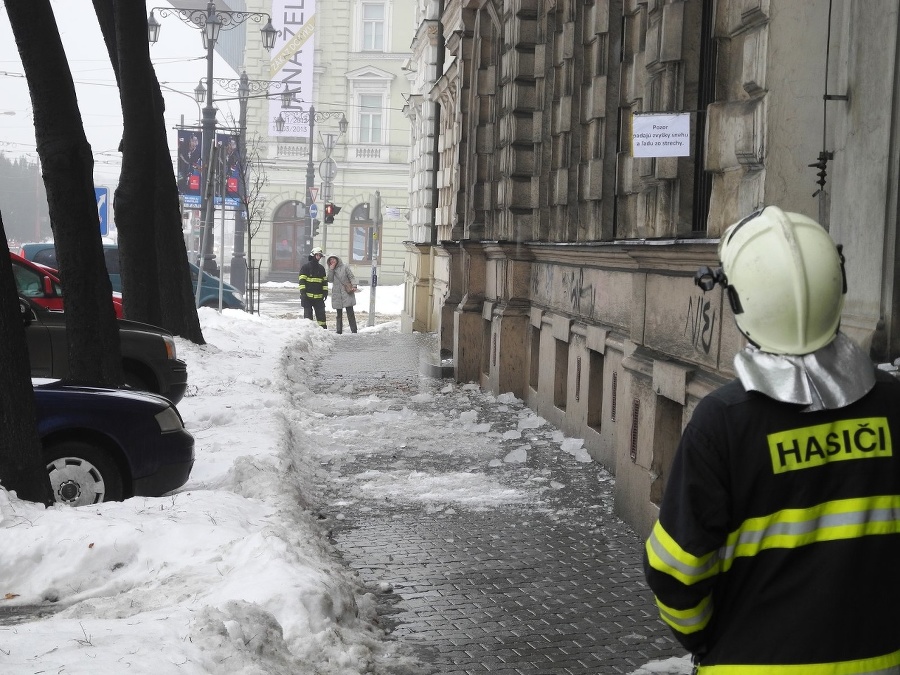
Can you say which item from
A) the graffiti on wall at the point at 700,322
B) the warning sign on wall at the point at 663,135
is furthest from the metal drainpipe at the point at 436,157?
the graffiti on wall at the point at 700,322

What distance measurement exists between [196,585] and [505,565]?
2257mm

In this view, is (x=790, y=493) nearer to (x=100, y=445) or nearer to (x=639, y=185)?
(x=100, y=445)

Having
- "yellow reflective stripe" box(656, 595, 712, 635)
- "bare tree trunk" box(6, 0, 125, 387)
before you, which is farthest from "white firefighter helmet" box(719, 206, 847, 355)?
"bare tree trunk" box(6, 0, 125, 387)

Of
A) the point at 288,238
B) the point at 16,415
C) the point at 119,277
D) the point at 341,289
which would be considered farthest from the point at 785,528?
the point at 288,238

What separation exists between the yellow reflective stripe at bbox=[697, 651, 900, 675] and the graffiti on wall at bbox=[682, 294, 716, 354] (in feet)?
16.2

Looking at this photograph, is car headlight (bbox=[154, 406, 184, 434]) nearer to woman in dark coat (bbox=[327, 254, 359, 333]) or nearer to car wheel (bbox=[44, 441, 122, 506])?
car wheel (bbox=[44, 441, 122, 506])

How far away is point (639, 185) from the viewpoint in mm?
9711

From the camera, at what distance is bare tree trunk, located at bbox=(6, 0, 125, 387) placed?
378 inches

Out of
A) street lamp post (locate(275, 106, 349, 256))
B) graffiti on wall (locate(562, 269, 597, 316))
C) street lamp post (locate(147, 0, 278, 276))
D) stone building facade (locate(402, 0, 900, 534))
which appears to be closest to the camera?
stone building facade (locate(402, 0, 900, 534))

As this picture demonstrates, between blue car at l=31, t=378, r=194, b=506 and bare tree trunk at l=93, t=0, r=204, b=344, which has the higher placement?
bare tree trunk at l=93, t=0, r=204, b=344

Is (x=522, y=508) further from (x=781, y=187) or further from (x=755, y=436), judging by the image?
(x=755, y=436)

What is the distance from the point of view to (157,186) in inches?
736

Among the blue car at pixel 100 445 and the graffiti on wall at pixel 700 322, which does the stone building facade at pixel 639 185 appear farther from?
the blue car at pixel 100 445

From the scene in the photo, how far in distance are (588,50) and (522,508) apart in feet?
19.3
